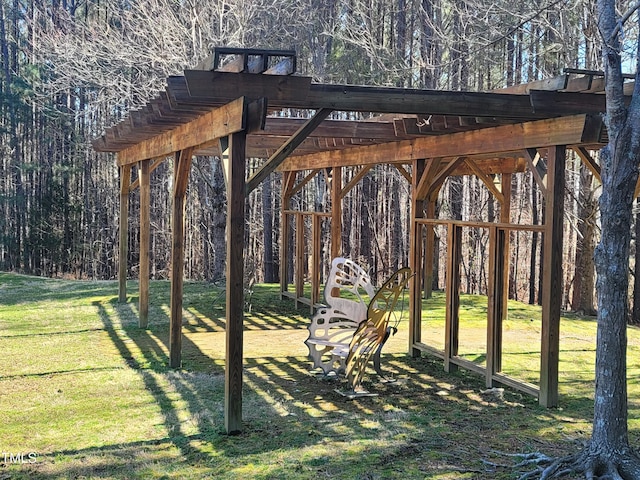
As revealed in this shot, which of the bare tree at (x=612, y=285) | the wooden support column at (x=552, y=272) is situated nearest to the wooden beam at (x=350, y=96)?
the wooden support column at (x=552, y=272)

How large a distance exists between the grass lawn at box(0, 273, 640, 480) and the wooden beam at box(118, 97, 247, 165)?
2.21 metres

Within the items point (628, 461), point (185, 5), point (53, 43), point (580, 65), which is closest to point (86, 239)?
point (53, 43)

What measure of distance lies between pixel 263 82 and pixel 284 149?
24.1 inches

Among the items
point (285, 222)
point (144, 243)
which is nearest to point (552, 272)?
point (144, 243)

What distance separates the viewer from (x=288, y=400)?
19.9 ft

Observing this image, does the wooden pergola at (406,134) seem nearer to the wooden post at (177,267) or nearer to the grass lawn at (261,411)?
the wooden post at (177,267)

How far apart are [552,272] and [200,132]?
3197 millimetres

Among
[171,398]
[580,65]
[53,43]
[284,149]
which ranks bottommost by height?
[171,398]

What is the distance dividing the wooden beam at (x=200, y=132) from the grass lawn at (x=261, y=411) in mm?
2211

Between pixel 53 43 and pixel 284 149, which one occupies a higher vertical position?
pixel 53 43

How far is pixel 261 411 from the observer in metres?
5.70

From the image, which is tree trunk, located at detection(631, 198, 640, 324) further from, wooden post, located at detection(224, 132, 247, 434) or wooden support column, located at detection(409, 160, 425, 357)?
wooden post, located at detection(224, 132, 247, 434)

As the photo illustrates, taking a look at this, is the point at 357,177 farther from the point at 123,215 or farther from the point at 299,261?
the point at 123,215

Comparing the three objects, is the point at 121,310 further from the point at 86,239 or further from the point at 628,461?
the point at 86,239
